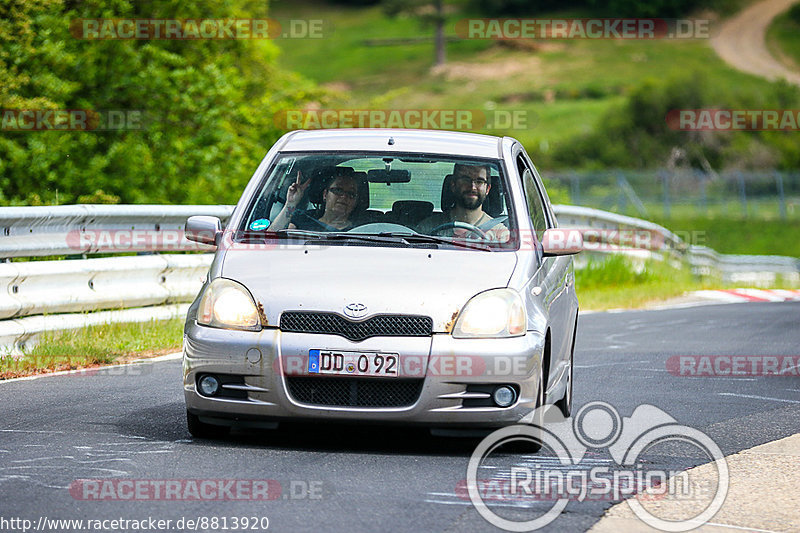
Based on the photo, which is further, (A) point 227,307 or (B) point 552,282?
(B) point 552,282

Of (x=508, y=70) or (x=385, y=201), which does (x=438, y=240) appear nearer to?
(x=385, y=201)

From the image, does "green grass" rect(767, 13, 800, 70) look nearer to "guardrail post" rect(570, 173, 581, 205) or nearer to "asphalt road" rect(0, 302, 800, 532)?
"guardrail post" rect(570, 173, 581, 205)

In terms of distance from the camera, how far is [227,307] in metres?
7.01

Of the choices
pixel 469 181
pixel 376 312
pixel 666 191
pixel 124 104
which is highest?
pixel 124 104

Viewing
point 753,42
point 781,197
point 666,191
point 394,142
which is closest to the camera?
point 394,142

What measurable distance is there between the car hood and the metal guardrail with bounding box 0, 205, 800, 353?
11.1ft

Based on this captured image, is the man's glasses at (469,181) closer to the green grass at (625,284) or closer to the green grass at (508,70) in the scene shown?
the green grass at (625,284)

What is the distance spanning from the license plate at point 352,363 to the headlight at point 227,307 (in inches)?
13.9

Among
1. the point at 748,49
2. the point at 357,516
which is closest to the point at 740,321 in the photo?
the point at 357,516

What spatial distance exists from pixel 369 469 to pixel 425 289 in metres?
0.95

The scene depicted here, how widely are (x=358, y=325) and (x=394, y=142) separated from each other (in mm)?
1743

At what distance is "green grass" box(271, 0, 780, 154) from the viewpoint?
315 ft

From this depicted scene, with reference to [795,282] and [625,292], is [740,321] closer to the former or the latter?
[625,292]

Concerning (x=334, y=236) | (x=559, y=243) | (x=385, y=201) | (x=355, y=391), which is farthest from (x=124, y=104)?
(x=355, y=391)
